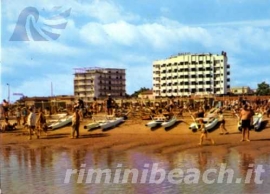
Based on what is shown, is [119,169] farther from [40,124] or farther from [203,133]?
[40,124]

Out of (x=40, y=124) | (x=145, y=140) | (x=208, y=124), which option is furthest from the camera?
(x=40, y=124)

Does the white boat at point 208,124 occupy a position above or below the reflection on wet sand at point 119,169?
above

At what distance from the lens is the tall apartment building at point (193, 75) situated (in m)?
99.4

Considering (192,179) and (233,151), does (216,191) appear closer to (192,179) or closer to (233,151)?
(192,179)

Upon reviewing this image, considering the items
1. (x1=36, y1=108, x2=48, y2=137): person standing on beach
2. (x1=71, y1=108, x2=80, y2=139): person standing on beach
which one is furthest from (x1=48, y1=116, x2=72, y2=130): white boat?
(x1=71, y1=108, x2=80, y2=139): person standing on beach

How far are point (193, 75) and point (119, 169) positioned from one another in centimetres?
8939

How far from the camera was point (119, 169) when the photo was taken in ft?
45.9

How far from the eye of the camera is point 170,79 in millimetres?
104812

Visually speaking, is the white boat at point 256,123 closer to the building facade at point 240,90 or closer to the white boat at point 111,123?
the white boat at point 111,123

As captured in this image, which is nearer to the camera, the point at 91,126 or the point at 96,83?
the point at 91,126

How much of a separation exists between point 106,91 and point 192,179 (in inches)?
3832

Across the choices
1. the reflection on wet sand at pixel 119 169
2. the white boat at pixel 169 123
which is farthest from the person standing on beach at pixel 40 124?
the white boat at pixel 169 123

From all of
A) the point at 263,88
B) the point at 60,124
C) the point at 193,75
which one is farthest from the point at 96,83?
the point at 60,124

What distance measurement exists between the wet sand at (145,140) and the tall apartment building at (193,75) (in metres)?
72.1
